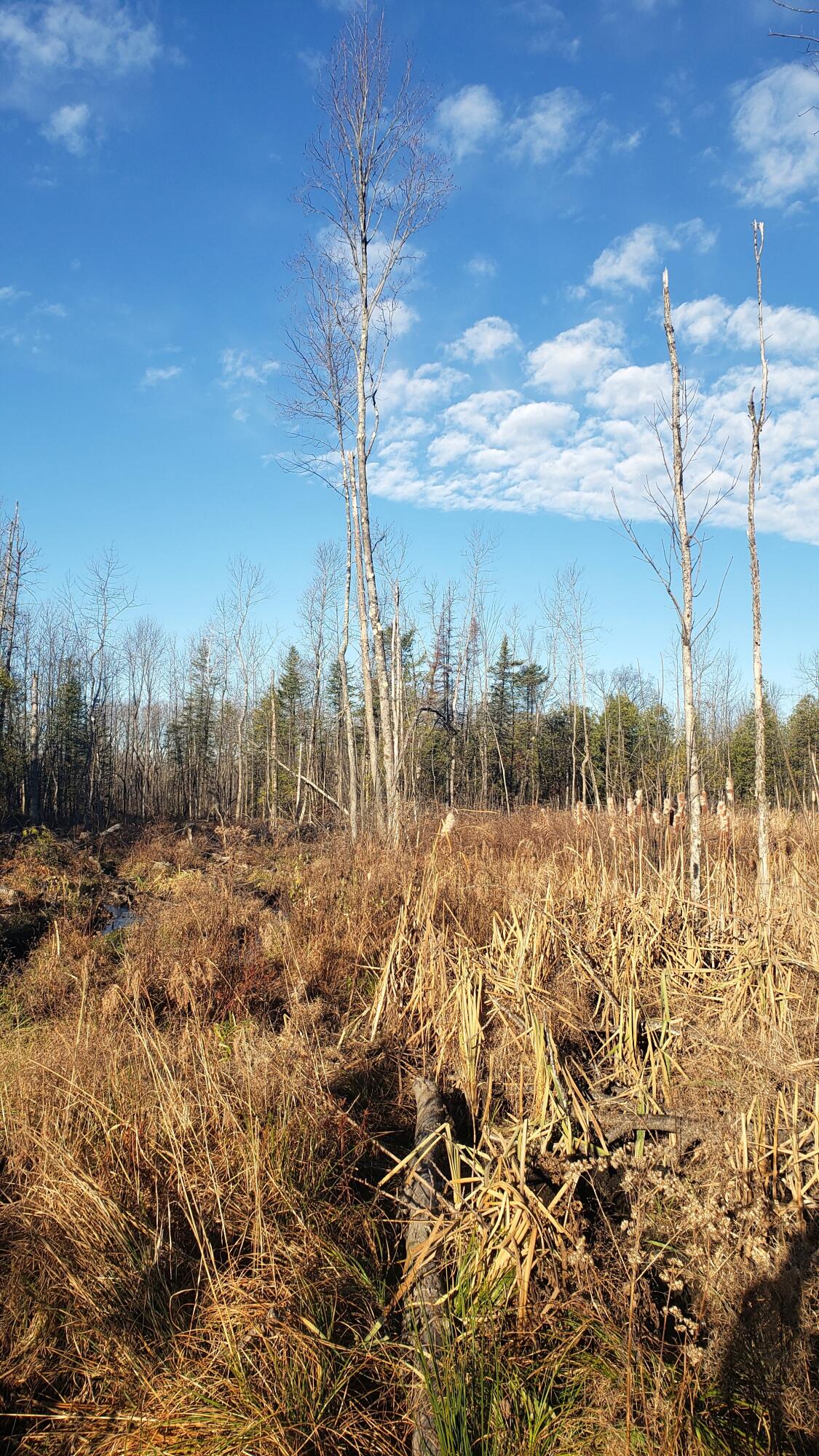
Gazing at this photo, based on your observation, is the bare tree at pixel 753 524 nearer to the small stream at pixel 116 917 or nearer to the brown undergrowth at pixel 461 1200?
the brown undergrowth at pixel 461 1200

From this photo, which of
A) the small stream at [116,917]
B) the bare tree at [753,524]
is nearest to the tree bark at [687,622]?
the bare tree at [753,524]

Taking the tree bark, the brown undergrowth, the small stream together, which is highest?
the tree bark

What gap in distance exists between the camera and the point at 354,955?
6008 millimetres

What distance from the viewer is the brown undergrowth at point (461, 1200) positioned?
81.4 inches

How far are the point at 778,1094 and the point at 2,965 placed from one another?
7.42 meters

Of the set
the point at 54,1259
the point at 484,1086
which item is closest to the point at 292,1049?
the point at 484,1086

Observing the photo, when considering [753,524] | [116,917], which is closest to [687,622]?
[753,524]

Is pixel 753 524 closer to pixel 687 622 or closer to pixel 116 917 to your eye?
pixel 687 622

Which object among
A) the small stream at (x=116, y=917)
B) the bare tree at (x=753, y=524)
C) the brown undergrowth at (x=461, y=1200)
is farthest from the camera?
the small stream at (x=116, y=917)

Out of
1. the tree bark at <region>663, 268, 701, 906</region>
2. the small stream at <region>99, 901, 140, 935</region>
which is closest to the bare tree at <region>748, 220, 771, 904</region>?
the tree bark at <region>663, 268, 701, 906</region>

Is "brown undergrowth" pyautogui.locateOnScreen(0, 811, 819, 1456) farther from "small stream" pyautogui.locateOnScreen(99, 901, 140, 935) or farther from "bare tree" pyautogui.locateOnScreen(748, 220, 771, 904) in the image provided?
"small stream" pyautogui.locateOnScreen(99, 901, 140, 935)

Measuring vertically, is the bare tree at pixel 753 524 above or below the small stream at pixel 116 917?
above

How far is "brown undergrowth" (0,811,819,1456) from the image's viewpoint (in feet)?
6.78

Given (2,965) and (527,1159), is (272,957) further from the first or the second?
(527,1159)
